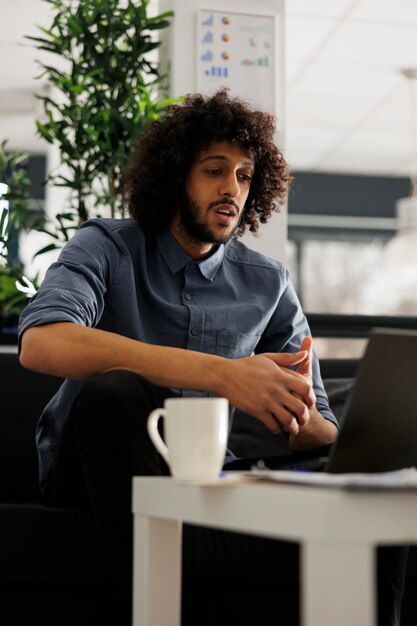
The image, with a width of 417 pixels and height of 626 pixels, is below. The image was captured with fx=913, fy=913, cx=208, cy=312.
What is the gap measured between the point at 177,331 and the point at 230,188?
1.00 feet

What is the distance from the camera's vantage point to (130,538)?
116 cm

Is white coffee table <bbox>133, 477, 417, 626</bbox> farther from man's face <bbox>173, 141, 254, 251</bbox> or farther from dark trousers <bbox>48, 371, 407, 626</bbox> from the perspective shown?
man's face <bbox>173, 141, 254, 251</bbox>

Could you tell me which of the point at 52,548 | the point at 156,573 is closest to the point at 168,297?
the point at 52,548

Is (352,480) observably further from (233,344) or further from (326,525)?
(233,344)

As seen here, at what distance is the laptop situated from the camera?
3.01ft

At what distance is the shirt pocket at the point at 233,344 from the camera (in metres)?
1.72

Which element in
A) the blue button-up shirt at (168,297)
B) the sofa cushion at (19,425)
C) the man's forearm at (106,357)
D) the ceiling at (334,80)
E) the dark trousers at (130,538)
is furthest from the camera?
the ceiling at (334,80)

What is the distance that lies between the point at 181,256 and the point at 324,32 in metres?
3.03

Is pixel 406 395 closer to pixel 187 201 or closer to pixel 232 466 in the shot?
pixel 232 466

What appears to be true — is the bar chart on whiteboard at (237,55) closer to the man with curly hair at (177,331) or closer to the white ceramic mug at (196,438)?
the man with curly hair at (177,331)

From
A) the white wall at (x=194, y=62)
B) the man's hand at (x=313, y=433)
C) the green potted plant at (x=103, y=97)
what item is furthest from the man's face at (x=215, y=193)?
the white wall at (x=194, y=62)

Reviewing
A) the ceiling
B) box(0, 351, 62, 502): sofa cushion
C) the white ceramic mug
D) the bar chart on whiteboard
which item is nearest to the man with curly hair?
the white ceramic mug

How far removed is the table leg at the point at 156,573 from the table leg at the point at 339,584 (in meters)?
0.29

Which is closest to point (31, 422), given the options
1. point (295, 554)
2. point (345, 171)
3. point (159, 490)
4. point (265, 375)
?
point (295, 554)
